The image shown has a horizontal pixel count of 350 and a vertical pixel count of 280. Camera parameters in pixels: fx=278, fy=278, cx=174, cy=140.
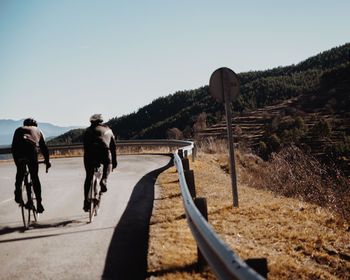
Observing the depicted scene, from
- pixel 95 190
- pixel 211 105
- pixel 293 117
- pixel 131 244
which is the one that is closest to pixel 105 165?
pixel 95 190

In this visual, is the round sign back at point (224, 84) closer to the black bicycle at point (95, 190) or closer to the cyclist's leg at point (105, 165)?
the cyclist's leg at point (105, 165)

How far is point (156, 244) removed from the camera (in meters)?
4.13

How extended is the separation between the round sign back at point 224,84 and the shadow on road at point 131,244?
2.98m

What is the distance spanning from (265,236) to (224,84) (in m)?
3.13

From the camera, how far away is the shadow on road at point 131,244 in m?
3.39

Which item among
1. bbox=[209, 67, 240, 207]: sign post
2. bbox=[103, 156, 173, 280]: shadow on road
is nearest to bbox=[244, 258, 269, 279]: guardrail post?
bbox=[103, 156, 173, 280]: shadow on road

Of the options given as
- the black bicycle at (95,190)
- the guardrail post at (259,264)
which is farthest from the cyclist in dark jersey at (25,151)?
the guardrail post at (259,264)

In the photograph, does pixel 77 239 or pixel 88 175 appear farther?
pixel 88 175

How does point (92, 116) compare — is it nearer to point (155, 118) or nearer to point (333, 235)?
point (333, 235)

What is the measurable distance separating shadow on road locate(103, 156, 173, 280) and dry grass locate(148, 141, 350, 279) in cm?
14

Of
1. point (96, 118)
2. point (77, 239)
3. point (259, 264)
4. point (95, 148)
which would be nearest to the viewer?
point (259, 264)

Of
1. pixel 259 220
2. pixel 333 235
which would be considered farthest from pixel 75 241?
pixel 333 235

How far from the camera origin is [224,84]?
235 inches

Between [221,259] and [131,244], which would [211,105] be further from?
[221,259]
